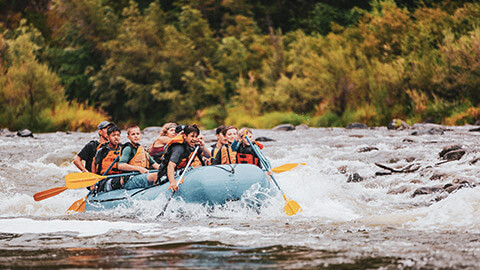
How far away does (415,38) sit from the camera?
18.9m

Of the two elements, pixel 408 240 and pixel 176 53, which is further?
pixel 176 53

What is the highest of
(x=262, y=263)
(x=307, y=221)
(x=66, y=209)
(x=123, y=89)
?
(x=262, y=263)

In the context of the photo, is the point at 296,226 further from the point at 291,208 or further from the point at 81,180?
the point at 81,180

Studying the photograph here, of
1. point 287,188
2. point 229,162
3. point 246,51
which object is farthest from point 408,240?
point 246,51

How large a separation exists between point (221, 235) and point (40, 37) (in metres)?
29.0

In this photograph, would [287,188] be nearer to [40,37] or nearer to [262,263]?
[262,263]

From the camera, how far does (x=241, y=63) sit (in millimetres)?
29719

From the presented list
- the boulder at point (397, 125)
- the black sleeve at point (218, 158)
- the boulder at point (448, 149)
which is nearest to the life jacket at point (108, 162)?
the black sleeve at point (218, 158)

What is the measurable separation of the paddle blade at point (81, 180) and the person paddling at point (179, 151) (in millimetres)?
815

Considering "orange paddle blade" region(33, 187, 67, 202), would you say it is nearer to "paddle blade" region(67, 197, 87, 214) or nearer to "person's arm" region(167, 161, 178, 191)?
"paddle blade" region(67, 197, 87, 214)

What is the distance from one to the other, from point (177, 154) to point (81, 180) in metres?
1.27

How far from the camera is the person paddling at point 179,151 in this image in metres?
6.80

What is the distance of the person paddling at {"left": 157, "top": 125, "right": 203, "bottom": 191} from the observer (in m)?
6.80

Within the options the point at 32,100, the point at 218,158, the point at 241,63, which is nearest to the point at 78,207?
the point at 218,158
